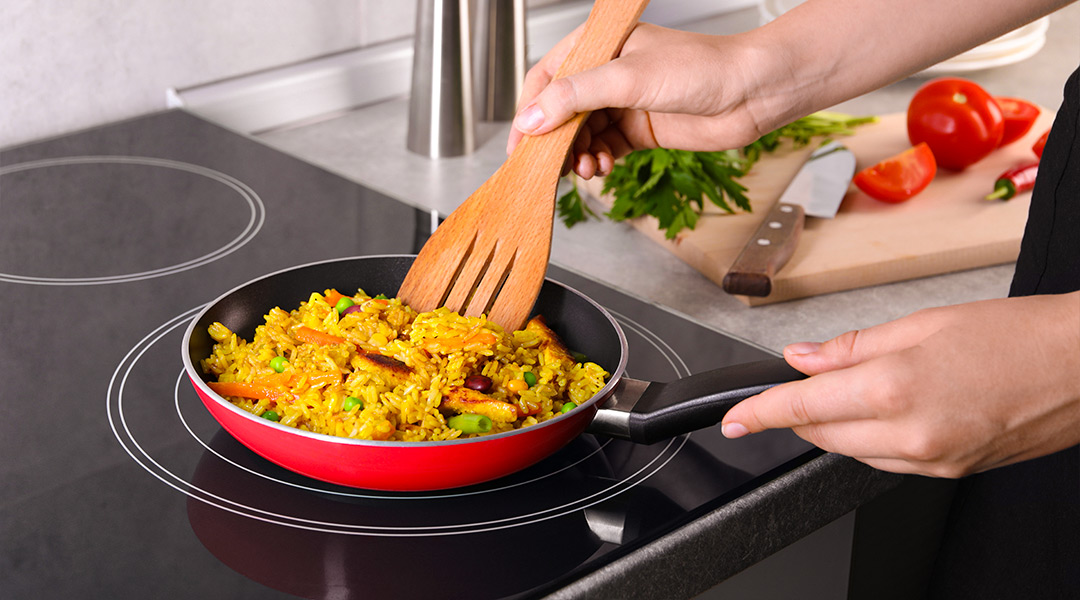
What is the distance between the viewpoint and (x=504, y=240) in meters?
0.99

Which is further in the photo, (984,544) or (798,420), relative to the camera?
(984,544)

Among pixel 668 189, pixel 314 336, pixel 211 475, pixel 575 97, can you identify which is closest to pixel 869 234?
pixel 668 189

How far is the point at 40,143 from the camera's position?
151 cm

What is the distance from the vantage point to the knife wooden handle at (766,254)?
1.20m

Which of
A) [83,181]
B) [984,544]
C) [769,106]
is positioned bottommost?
[984,544]

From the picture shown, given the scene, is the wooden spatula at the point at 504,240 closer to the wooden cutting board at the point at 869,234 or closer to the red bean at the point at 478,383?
the red bean at the point at 478,383

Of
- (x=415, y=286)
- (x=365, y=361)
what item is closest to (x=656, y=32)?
(x=415, y=286)

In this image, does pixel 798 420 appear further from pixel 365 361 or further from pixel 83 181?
pixel 83 181

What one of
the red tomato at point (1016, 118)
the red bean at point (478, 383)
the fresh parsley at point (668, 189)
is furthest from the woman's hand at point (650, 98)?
the red tomato at point (1016, 118)

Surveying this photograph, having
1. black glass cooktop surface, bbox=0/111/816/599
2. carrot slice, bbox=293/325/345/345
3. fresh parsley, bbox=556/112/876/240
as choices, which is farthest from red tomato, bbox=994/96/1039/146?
carrot slice, bbox=293/325/345/345

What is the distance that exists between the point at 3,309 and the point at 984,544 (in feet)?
3.58

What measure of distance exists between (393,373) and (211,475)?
17 centimetres

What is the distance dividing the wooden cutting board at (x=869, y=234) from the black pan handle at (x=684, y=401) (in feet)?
1.50

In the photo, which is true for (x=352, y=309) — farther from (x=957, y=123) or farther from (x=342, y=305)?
(x=957, y=123)
